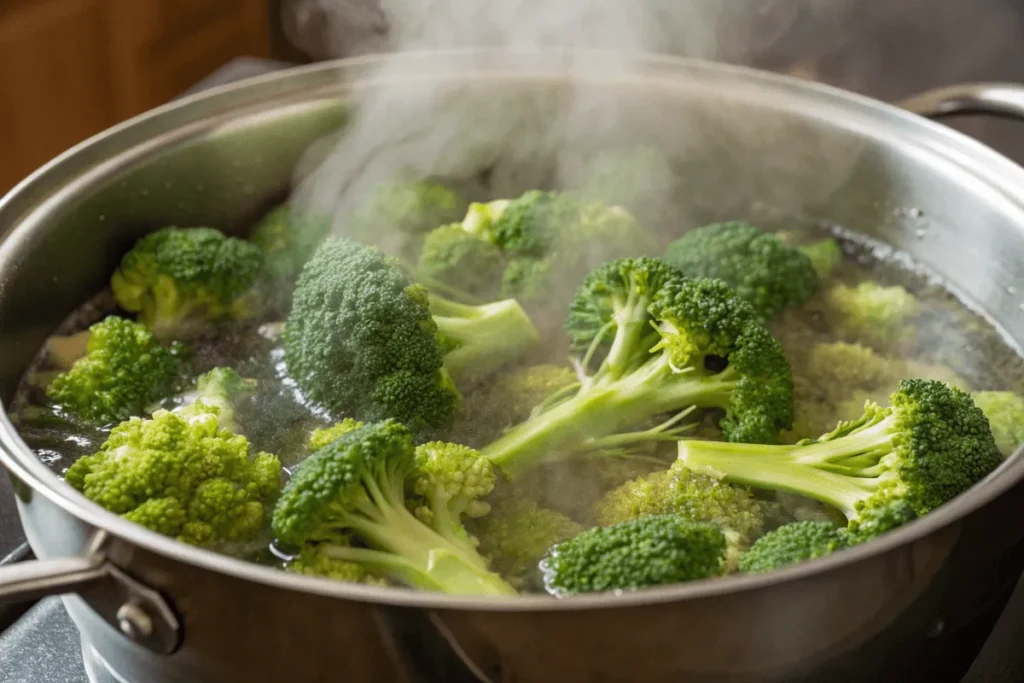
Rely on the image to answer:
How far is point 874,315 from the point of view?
1371 mm

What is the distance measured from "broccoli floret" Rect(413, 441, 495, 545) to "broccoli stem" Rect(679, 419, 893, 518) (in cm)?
23

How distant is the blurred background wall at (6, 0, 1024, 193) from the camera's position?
212cm

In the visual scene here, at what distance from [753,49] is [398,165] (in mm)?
1253

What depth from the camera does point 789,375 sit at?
3.81ft

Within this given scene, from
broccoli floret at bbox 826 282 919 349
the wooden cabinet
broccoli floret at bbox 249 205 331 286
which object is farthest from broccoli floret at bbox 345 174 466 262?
the wooden cabinet

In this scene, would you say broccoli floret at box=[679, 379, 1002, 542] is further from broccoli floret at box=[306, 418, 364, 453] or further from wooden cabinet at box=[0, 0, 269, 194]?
wooden cabinet at box=[0, 0, 269, 194]

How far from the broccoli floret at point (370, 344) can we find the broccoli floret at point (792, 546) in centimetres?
41

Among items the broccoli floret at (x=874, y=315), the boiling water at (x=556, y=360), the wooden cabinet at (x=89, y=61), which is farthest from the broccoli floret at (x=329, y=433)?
the wooden cabinet at (x=89, y=61)

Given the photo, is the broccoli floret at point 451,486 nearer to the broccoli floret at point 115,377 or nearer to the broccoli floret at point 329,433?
the broccoli floret at point 329,433

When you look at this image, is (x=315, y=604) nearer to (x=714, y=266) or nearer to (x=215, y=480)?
(x=215, y=480)

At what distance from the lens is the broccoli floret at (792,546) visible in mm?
866

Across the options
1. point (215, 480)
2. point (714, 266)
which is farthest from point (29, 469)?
point (714, 266)

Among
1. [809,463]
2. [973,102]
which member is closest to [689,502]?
[809,463]

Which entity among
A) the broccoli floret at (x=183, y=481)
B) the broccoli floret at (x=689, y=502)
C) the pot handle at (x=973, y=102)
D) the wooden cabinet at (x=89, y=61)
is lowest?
the broccoli floret at (x=689, y=502)
